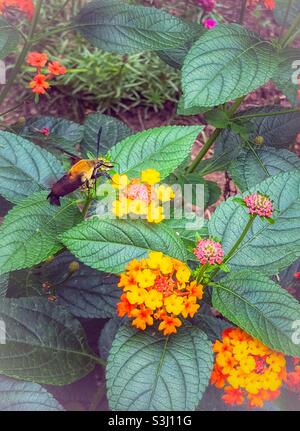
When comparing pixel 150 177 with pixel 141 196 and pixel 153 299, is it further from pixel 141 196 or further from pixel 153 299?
pixel 153 299

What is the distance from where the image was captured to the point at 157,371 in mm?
986

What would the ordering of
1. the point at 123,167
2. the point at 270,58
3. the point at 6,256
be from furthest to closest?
1. the point at 270,58
2. the point at 123,167
3. the point at 6,256

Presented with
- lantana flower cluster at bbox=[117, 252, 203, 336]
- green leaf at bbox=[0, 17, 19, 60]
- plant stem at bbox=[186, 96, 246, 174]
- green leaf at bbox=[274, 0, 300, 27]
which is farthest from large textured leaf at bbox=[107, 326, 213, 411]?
green leaf at bbox=[274, 0, 300, 27]

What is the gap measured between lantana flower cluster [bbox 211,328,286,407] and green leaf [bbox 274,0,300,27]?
753mm

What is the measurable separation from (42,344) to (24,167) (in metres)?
0.33

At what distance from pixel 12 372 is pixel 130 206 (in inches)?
13.4

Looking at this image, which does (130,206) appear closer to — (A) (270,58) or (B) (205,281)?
(B) (205,281)

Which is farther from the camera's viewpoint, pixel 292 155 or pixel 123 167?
pixel 292 155

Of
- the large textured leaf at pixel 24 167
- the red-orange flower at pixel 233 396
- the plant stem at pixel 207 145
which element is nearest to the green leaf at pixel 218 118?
the plant stem at pixel 207 145

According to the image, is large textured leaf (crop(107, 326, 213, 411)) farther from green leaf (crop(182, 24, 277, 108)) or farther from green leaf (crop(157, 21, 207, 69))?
green leaf (crop(157, 21, 207, 69))

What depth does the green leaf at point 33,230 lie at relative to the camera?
3.28ft

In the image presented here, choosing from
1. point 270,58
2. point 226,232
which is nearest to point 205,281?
point 226,232

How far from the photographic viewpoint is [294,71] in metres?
1.31
